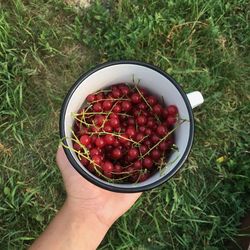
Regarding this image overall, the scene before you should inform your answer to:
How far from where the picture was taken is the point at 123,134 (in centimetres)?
119

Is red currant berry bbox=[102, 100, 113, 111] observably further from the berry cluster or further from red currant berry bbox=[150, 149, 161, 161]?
red currant berry bbox=[150, 149, 161, 161]

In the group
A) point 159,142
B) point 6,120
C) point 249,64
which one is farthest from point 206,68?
point 6,120

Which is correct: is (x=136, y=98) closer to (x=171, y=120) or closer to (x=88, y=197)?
(x=171, y=120)

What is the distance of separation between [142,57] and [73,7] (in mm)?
344

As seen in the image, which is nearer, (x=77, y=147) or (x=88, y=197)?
(x=77, y=147)

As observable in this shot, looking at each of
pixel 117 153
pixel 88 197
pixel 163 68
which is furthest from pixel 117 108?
pixel 163 68

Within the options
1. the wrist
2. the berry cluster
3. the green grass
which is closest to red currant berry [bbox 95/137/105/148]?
the berry cluster

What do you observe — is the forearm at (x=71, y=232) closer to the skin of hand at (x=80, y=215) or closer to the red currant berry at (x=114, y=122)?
the skin of hand at (x=80, y=215)

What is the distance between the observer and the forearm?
1312 millimetres

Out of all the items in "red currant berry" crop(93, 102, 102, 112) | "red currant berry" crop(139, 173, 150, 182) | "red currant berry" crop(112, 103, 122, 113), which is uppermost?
"red currant berry" crop(93, 102, 102, 112)

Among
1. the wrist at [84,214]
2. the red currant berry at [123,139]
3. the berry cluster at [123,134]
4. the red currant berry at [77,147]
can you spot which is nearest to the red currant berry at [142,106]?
the berry cluster at [123,134]

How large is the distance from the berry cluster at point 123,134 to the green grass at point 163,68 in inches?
18.4

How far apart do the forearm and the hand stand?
0.05ft

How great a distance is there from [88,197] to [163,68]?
628 millimetres
